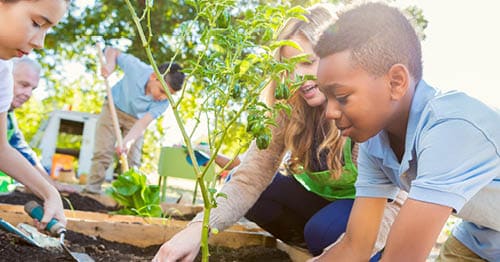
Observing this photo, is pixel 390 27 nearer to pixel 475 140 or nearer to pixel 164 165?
pixel 475 140

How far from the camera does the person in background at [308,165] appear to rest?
207 centimetres

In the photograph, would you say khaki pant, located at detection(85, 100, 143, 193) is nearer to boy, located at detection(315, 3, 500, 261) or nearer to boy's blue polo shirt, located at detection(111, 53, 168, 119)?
boy's blue polo shirt, located at detection(111, 53, 168, 119)

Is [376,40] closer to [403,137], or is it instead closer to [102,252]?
[403,137]

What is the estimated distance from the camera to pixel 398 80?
4.74ft

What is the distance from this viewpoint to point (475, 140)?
1.28m

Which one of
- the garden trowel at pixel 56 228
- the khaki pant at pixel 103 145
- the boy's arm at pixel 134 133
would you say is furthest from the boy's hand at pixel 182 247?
the khaki pant at pixel 103 145

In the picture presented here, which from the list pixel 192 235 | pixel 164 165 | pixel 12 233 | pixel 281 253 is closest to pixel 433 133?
pixel 192 235

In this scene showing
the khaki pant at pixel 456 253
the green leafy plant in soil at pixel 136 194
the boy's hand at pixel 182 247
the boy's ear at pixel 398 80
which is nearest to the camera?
the boy's ear at pixel 398 80

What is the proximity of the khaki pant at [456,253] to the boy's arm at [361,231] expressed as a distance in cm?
43

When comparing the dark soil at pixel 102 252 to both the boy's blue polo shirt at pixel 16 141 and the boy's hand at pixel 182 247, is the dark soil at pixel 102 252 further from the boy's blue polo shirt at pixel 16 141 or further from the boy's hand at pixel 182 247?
the boy's blue polo shirt at pixel 16 141

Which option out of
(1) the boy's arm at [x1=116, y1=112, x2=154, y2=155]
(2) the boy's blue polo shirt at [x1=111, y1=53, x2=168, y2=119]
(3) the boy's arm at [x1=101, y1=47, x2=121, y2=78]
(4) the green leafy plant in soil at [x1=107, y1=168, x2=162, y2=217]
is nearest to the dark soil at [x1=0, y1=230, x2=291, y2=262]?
(4) the green leafy plant in soil at [x1=107, y1=168, x2=162, y2=217]

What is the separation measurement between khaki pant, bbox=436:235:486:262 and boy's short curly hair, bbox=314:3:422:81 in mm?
751

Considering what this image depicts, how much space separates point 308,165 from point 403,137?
31.1 inches

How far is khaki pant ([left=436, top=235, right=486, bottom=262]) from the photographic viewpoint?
1933 millimetres
